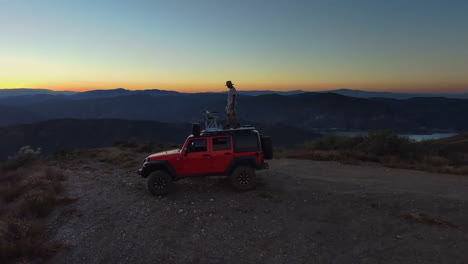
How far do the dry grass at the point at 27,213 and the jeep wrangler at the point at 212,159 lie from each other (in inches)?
128

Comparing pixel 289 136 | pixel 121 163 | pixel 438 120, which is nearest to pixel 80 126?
pixel 289 136

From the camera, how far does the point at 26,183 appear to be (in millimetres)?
10789

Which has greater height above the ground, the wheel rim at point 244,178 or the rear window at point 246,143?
the rear window at point 246,143

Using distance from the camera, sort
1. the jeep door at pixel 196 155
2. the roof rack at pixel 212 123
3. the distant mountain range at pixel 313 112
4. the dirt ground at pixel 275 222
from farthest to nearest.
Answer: the distant mountain range at pixel 313 112 → the roof rack at pixel 212 123 → the jeep door at pixel 196 155 → the dirt ground at pixel 275 222

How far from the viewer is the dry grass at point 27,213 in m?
6.20

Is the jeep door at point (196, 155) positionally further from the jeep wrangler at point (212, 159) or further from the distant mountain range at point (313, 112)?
the distant mountain range at point (313, 112)

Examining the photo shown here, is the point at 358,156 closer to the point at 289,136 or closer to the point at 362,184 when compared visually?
the point at 362,184

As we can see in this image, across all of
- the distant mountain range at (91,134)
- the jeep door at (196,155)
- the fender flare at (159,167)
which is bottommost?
the distant mountain range at (91,134)

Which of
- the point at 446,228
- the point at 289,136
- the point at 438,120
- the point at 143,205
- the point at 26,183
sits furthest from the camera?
the point at 438,120

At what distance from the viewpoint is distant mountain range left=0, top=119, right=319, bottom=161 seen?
7075 cm

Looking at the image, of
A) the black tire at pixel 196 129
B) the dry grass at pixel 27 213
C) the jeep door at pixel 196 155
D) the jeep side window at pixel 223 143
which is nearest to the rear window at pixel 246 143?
the jeep side window at pixel 223 143

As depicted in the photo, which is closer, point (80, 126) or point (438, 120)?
point (80, 126)

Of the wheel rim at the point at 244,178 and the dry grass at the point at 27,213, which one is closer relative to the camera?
the dry grass at the point at 27,213

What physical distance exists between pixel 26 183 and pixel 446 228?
14.1 metres
